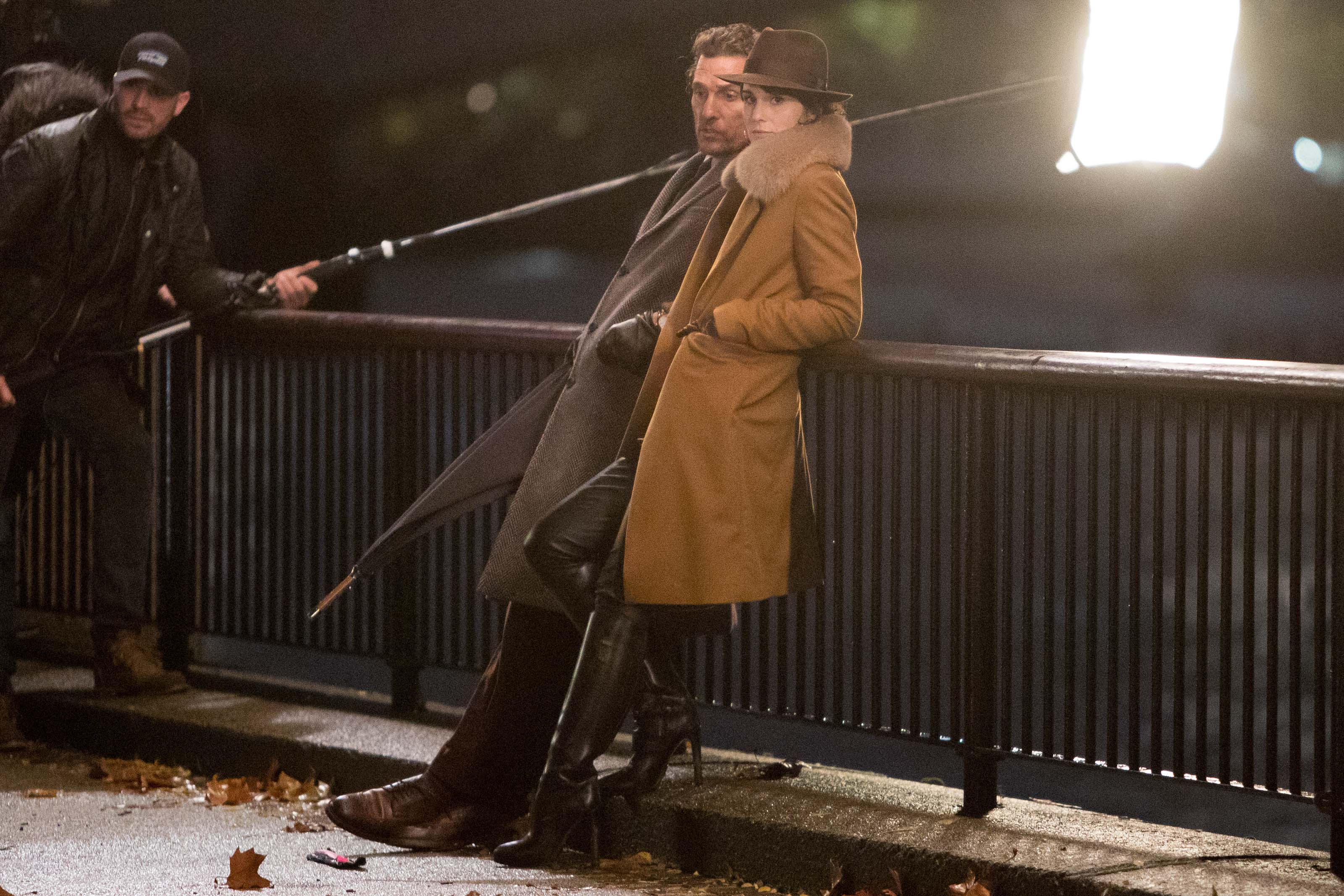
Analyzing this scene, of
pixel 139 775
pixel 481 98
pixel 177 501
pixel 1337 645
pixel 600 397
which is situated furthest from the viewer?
pixel 481 98

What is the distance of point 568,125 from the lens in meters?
11.9

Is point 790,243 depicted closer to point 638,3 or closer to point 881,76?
point 638,3

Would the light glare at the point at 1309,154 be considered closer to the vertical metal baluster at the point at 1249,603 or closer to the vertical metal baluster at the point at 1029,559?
the vertical metal baluster at the point at 1029,559

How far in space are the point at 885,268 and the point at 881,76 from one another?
716 centimetres

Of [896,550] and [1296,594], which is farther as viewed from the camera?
[896,550]

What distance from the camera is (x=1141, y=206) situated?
Answer: 1745 centimetres

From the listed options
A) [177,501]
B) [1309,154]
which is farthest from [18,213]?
[1309,154]

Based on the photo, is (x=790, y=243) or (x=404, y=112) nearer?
(x=790, y=243)

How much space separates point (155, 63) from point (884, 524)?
2.75 meters

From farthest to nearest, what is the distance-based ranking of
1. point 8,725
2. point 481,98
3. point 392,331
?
1. point 481,98
2. point 8,725
3. point 392,331

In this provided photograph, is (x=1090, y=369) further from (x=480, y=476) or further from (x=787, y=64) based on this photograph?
(x=480, y=476)

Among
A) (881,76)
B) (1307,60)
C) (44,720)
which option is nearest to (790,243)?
(44,720)

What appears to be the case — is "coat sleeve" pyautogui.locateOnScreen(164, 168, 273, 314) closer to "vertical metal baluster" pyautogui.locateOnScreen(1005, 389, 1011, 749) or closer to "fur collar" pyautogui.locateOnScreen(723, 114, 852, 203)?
"fur collar" pyautogui.locateOnScreen(723, 114, 852, 203)

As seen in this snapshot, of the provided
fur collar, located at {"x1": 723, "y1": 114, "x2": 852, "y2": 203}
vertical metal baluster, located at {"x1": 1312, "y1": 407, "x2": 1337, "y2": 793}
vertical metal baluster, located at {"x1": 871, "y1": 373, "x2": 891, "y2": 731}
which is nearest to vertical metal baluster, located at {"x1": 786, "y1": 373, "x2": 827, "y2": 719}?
vertical metal baluster, located at {"x1": 871, "y1": 373, "x2": 891, "y2": 731}
